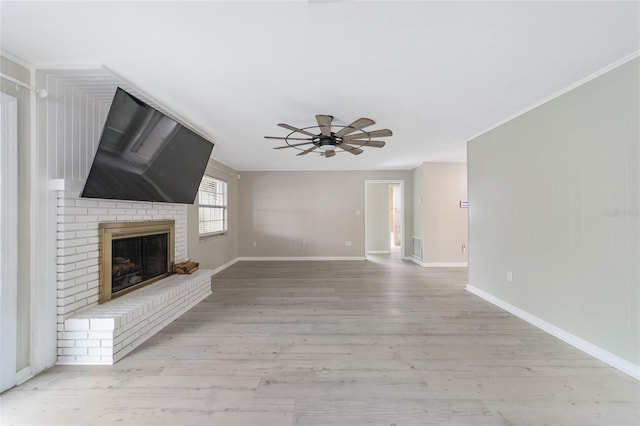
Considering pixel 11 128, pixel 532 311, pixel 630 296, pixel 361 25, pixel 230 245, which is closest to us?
pixel 361 25

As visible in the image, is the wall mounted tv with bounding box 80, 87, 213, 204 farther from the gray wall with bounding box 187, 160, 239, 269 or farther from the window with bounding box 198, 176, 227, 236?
the window with bounding box 198, 176, 227, 236

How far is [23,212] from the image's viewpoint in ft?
6.46

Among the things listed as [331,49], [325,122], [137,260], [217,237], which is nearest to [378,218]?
[217,237]

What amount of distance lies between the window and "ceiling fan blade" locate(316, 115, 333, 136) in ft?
10.2

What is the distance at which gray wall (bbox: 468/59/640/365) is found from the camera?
2047mm

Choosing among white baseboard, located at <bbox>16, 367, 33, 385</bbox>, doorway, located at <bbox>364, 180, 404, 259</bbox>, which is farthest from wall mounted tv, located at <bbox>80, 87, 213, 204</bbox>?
doorway, located at <bbox>364, 180, 404, 259</bbox>

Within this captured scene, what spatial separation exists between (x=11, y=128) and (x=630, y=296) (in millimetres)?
4855

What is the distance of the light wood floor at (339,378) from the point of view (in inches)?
64.6

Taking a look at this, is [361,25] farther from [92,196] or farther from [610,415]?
[610,415]

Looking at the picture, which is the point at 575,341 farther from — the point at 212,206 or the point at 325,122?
the point at 212,206

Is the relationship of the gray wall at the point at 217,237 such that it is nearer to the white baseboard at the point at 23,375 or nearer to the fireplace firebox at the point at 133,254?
the fireplace firebox at the point at 133,254

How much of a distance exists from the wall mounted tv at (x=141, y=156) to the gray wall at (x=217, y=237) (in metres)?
1.24

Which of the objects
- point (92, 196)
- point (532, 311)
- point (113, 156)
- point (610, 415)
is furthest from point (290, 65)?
point (532, 311)

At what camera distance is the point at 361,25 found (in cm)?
161
